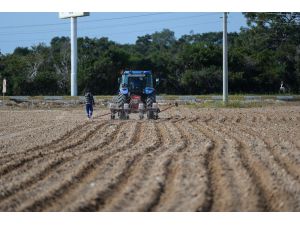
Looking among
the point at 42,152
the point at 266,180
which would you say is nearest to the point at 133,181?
the point at 266,180

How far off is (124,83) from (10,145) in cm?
1043

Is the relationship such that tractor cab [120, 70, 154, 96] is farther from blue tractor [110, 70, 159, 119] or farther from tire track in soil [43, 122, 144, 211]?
tire track in soil [43, 122, 144, 211]

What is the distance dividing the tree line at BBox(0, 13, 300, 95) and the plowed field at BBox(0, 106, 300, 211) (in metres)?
35.6

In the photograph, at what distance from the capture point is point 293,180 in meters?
8.40

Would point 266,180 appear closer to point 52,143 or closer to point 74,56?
point 52,143

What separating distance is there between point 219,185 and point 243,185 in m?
0.33

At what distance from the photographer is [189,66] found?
5344 centimetres

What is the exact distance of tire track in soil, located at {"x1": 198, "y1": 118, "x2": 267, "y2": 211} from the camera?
6.96 meters

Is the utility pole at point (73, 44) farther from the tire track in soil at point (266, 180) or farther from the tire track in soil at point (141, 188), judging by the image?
the tire track in soil at point (141, 188)

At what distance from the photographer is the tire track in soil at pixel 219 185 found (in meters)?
6.95

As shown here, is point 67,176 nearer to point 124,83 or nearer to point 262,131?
point 262,131

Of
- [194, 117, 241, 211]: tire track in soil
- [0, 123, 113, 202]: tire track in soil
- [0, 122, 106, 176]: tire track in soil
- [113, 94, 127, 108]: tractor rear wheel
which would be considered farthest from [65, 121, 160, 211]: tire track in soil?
[113, 94, 127, 108]: tractor rear wheel

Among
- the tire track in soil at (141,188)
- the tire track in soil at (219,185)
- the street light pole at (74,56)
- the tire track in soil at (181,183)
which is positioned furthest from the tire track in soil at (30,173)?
the street light pole at (74,56)

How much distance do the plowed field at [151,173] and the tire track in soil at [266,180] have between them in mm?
12
